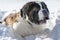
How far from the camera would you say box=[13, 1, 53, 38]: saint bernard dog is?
187cm

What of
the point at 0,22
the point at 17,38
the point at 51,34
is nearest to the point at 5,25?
the point at 0,22

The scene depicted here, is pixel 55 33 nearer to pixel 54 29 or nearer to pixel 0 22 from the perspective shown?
pixel 54 29

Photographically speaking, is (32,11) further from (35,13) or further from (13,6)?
(13,6)

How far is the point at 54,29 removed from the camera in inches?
76.4

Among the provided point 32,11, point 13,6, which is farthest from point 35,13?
point 13,6

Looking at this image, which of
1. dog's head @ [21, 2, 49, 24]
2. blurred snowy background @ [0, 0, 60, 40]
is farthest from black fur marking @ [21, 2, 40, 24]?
blurred snowy background @ [0, 0, 60, 40]

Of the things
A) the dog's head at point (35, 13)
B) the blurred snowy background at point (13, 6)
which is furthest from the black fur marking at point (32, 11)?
the blurred snowy background at point (13, 6)

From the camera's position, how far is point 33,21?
1.88 metres

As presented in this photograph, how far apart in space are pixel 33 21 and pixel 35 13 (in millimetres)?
68

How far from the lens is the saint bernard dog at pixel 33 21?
187 centimetres

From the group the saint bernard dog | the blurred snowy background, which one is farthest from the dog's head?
the blurred snowy background

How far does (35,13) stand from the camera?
1.88 m

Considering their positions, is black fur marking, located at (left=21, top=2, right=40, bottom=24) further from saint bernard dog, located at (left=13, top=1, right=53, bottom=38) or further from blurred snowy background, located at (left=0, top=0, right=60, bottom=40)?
blurred snowy background, located at (left=0, top=0, right=60, bottom=40)

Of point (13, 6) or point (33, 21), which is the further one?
point (13, 6)
